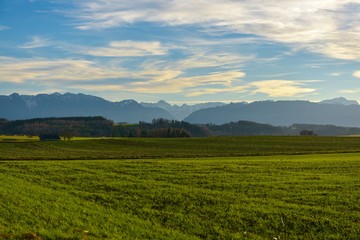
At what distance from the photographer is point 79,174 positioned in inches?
1617

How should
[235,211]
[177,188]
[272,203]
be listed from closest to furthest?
[235,211], [272,203], [177,188]

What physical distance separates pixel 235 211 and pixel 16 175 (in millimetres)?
24256

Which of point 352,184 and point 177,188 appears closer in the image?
point 177,188

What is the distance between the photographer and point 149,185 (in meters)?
33.2

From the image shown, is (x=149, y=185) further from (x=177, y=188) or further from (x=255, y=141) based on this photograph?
(x=255, y=141)

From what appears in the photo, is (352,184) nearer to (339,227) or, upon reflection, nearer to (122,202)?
(339,227)

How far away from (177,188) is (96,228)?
1268 cm

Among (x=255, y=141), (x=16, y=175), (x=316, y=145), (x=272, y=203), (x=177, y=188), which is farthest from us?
(x=255, y=141)

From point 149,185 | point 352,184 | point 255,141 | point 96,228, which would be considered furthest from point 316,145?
point 96,228

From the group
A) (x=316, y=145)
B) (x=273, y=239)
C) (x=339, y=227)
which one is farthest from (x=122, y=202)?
(x=316, y=145)

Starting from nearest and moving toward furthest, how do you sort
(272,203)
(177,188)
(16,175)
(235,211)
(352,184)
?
(235,211) < (272,203) < (177,188) < (352,184) < (16,175)

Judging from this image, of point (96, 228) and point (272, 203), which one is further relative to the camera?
point (272, 203)

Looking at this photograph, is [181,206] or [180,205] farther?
[180,205]

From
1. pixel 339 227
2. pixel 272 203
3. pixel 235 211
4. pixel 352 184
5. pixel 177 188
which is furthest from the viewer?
pixel 352 184
